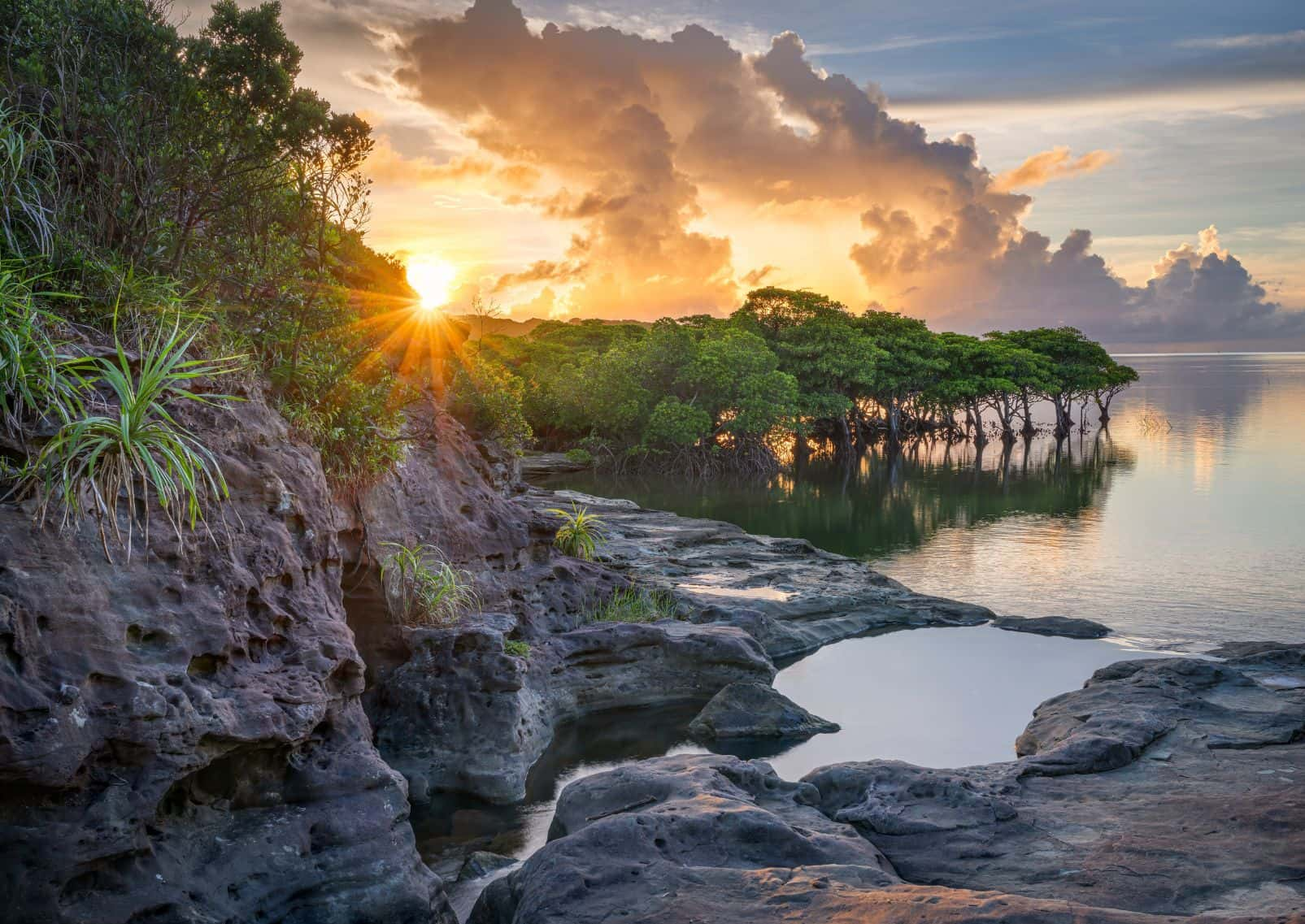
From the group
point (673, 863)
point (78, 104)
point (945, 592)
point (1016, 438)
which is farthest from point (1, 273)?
point (1016, 438)

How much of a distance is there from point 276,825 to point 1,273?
4.49 meters

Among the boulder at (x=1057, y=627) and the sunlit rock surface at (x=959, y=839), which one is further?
the boulder at (x=1057, y=627)

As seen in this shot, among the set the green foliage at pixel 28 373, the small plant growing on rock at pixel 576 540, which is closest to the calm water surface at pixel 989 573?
the small plant growing on rock at pixel 576 540

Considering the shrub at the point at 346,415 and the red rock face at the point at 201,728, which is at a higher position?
the shrub at the point at 346,415

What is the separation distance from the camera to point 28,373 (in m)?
6.61

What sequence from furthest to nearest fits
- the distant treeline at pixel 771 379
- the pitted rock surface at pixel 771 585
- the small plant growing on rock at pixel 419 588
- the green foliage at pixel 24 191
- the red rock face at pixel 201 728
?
the distant treeline at pixel 771 379 → the pitted rock surface at pixel 771 585 → the small plant growing on rock at pixel 419 588 → the green foliage at pixel 24 191 → the red rock face at pixel 201 728

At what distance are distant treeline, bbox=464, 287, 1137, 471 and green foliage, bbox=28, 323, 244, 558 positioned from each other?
2611cm

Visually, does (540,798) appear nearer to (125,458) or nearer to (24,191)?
(125,458)

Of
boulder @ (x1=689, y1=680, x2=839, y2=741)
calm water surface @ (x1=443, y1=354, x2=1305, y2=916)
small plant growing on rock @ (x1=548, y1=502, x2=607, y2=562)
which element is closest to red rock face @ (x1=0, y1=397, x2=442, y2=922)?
calm water surface @ (x1=443, y1=354, x2=1305, y2=916)

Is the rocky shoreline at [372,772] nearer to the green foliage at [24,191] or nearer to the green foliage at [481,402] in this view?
the green foliage at [24,191]

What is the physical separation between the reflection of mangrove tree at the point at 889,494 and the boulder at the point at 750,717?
16924mm

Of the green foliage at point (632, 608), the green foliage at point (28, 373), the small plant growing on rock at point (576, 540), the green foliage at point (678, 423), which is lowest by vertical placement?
the green foliage at point (632, 608)

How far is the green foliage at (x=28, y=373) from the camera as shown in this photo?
6.52 m

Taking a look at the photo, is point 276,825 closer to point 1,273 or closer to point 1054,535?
point 1,273
